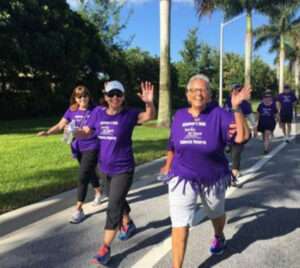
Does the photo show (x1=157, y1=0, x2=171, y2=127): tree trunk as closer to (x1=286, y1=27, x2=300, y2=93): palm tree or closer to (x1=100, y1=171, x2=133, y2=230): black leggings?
(x1=100, y1=171, x2=133, y2=230): black leggings

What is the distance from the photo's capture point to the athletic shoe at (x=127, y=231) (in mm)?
5190

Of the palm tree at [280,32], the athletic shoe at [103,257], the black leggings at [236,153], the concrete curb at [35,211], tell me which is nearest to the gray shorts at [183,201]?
the athletic shoe at [103,257]

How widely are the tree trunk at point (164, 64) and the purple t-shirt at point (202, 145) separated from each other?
13.9m

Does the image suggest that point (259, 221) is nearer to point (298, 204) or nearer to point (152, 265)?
point (298, 204)

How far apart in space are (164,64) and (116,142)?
532 inches

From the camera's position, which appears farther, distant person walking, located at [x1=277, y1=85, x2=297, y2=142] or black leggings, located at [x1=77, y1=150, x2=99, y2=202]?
distant person walking, located at [x1=277, y1=85, x2=297, y2=142]

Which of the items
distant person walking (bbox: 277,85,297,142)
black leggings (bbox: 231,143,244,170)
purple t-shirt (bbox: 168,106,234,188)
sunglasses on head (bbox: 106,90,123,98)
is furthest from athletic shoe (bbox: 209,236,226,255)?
distant person walking (bbox: 277,85,297,142)

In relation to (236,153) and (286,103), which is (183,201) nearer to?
(236,153)

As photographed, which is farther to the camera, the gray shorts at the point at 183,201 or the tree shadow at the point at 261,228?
the tree shadow at the point at 261,228

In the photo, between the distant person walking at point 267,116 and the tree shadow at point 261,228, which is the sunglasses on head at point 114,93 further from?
the distant person walking at point 267,116

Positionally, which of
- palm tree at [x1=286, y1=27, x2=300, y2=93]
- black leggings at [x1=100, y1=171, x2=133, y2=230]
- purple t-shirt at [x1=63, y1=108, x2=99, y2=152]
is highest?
palm tree at [x1=286, y1=27, x2=300, y2=93]

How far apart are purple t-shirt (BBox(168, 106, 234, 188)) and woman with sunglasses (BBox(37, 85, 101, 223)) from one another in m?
1.78

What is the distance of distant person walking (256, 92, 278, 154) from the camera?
11.7 m

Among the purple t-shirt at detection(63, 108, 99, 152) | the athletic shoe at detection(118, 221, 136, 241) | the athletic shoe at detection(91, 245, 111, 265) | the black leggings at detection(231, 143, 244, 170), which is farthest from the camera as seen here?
the black leggings at detection(231, 143, 244, 170)
